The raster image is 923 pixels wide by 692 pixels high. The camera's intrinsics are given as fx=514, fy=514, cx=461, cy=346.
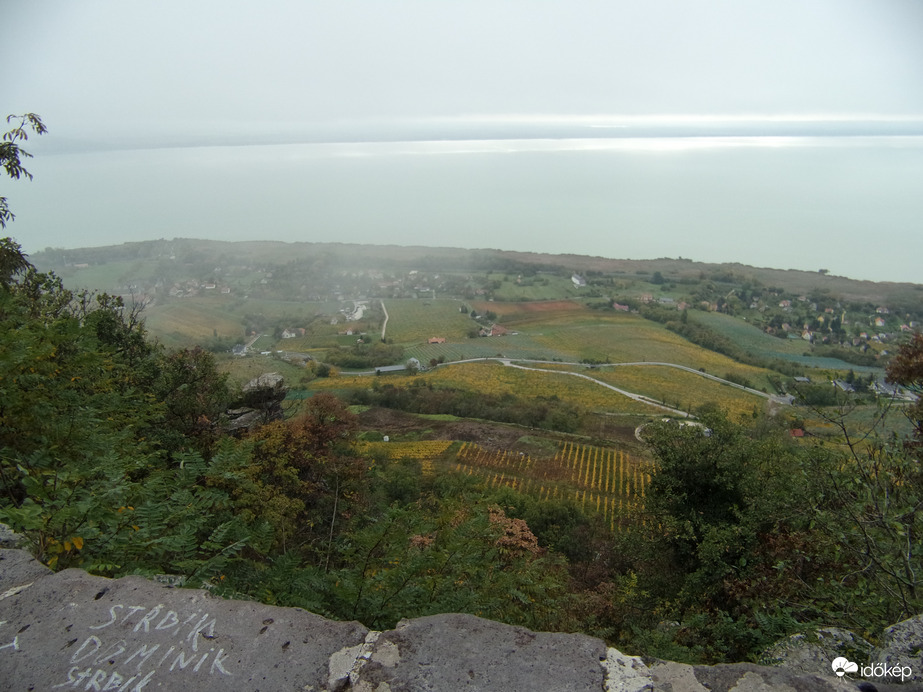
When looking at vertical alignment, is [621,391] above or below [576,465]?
above

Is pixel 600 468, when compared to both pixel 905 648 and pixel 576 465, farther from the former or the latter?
pixel 905 648

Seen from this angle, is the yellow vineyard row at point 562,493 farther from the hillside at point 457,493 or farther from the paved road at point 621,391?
the paved road at point 621,391

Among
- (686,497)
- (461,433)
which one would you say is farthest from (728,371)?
(686,497)

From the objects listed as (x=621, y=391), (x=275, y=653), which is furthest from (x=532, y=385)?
(x=275, y=653)

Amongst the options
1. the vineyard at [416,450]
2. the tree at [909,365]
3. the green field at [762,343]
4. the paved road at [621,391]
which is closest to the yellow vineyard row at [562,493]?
the vineyard at [416,450]

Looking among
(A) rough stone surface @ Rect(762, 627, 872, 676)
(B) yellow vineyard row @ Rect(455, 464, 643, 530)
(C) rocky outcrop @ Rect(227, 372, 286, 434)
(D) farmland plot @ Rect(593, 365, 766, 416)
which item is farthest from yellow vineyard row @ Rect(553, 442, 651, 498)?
(A) rough stone surface @ Rect(762, 627, 872, 676)
